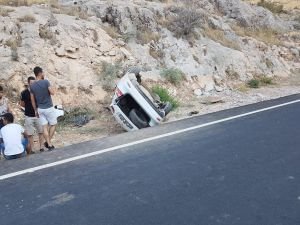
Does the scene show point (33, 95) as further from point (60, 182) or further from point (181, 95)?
point (181, 95)

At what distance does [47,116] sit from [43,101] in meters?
0.35

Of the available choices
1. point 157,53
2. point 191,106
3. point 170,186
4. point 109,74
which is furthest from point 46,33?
point 170,186

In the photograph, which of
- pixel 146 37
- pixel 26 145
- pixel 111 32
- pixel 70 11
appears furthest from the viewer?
pixel 146 37

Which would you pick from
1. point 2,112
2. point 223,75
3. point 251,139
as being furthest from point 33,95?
point 223,75

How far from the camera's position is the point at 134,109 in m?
10.7

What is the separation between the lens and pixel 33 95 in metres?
8.87

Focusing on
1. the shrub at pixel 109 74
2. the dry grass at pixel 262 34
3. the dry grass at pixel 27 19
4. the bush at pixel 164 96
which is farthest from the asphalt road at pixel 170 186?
the dry grass at pixel 262 34

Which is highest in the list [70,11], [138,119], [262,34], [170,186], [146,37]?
[70,11]

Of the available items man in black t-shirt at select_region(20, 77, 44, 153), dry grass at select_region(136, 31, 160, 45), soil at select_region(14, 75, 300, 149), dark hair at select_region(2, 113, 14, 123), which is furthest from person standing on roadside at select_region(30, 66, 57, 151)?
dry grass at select_region(136, 31, 160, 45)

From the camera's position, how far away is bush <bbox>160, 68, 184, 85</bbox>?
587 inches

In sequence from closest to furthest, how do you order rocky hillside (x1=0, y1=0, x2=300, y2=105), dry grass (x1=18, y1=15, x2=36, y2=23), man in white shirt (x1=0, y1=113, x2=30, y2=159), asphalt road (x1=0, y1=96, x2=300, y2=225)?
asphalt road (x1=0, y1=96, x2=300, y2=225)
man in white shirt (x1=0, y1=113, x2=30, y2=159)
rocky hillside (x1=0, y1=0, x2=300, y2=105)
dry grass (x1=18, y1=15, x2=36, y2=23)

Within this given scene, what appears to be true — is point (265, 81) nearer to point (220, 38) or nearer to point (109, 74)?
point (220, 38)

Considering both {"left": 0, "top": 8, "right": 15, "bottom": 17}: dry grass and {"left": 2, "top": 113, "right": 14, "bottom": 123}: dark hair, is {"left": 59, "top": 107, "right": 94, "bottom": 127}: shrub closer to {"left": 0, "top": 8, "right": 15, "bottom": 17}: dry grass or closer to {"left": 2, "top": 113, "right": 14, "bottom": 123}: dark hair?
{"left": 2, "top": 113, "right": 14, "bottom": 123}: dark hair

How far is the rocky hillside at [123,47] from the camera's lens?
12711 mm
